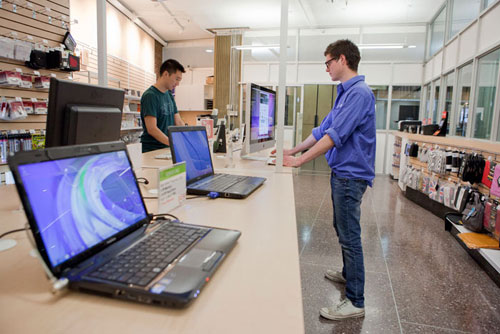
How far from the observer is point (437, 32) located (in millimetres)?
7461

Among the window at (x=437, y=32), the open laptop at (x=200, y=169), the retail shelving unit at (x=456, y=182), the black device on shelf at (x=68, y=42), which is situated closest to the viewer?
the open laptop at (x=200, y=169)

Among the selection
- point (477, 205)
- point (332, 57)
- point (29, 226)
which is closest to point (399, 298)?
point (477, 205)

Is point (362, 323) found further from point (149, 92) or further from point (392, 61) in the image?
point (392, 61)

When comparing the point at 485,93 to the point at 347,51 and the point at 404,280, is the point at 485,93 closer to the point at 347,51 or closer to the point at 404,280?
the point at 404,280

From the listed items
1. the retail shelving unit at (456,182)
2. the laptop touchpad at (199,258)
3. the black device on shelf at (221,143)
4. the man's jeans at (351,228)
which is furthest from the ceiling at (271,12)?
the laptop touchpad at (199,258)

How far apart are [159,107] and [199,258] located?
7.52ft

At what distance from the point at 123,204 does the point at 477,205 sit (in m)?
3.40

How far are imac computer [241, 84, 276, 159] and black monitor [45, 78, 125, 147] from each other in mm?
1181

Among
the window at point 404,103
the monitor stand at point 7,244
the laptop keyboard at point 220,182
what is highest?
the window at point 404,103

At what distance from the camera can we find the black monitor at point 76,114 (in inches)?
41.6

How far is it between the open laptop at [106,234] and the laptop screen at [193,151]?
520 mm

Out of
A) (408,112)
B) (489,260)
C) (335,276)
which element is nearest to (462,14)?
(408,112)

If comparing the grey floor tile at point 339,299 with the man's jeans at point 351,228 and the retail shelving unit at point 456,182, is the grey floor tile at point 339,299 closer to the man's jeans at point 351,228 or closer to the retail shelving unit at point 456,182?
the man's jeans at point 351,228

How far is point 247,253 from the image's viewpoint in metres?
0.85
